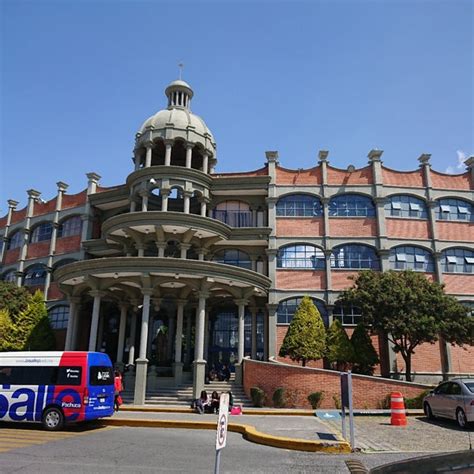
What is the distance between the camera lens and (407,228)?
31062 millimetres

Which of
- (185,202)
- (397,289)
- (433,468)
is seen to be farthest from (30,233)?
(433,468)

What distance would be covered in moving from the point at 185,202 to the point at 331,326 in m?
12.2

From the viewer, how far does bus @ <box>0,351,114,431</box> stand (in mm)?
13742

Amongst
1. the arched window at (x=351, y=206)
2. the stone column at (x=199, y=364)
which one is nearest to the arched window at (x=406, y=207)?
the arched window at (x=351, y=206)

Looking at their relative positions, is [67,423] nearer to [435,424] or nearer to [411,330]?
[435,424]

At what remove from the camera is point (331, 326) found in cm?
2675

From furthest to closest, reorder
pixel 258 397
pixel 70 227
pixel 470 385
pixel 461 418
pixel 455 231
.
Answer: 1. pixel 70 227
2. pixel 455 231
3. pixel 258 397
4. pixel 470 385
5. pixel 461 418

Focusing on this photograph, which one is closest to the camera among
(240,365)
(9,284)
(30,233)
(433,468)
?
(433,468)

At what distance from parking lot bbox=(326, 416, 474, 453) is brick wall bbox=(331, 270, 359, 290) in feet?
44.8

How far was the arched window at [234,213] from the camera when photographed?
31.9 m

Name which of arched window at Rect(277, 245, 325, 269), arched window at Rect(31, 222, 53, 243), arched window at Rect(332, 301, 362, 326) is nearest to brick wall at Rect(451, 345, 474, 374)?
arched window at Rect(332, 301, 362, 326)

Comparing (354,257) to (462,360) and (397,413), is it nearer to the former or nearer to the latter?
(462,360)

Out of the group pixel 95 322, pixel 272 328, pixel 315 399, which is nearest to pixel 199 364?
pixel 315 399

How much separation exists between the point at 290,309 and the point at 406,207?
11438 millimetres
